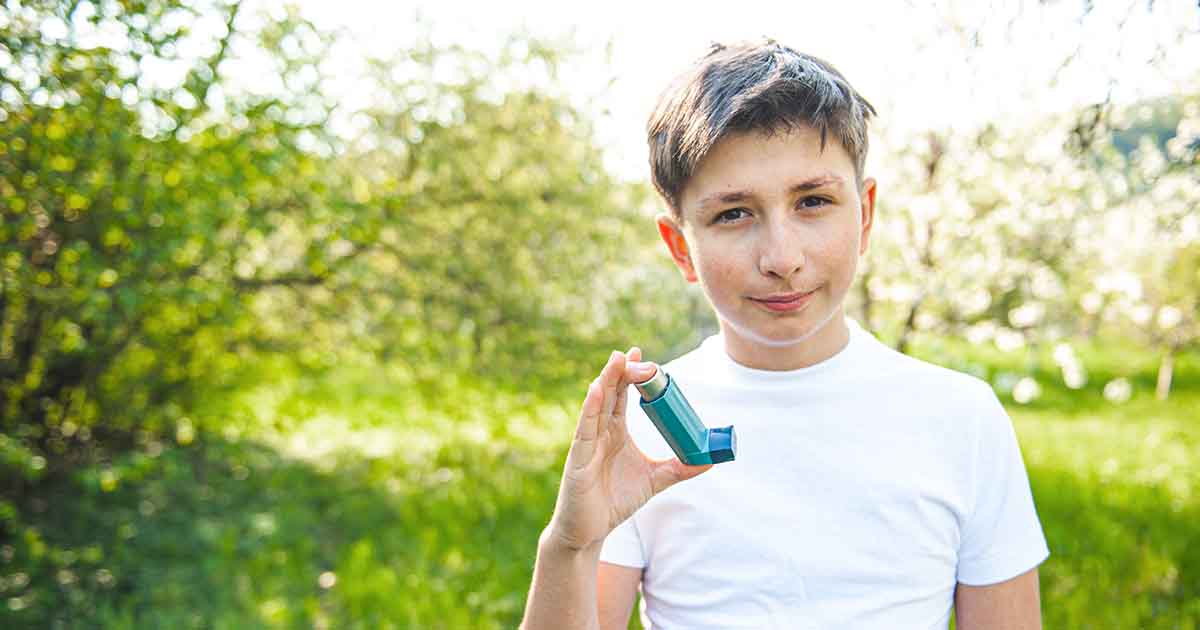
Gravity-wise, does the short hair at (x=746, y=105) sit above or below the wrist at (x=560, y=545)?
above

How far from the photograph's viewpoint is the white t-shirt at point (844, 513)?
64.7 inches

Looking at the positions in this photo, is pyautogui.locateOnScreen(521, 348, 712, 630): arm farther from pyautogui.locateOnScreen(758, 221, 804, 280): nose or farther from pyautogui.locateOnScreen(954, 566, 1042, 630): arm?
pyautogui.locateOnScreen(954, 566, 1042, 630): arm

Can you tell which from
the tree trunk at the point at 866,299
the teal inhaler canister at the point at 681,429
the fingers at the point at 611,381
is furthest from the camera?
the tree trunk at the point at 866,299

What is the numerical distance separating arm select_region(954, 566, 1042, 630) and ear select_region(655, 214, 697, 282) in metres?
0.76

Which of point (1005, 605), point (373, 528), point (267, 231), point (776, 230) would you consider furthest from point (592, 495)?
point (373, 528)

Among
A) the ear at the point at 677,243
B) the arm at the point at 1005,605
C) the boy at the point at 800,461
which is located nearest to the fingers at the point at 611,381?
the boy at the point at 800,461

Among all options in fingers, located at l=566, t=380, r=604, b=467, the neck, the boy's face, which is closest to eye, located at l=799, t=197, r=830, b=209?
the boy's face

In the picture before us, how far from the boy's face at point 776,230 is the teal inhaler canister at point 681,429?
24cm

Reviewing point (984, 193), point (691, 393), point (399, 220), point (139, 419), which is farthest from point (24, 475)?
point (984, 193)

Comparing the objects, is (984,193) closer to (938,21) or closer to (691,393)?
(938,21)

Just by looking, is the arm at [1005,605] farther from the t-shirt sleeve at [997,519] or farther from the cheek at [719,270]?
the cheek at [719,270]

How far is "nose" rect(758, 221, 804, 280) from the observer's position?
5.22 feet

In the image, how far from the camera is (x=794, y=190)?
163 centimetres

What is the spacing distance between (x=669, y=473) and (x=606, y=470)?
108 mm
